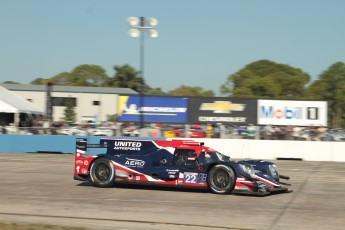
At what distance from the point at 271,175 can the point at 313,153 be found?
14153 mm

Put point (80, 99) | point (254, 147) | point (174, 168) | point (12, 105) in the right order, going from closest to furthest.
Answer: point (174, 168) < point (254, 147) < point (12, 105) < point (80, 99)

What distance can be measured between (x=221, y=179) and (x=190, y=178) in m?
0.70

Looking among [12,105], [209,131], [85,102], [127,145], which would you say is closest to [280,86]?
[85,102]

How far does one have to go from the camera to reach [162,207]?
9.46 meters

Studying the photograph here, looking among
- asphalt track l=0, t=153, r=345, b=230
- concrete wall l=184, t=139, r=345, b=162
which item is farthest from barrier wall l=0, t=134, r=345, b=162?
asphalt track l=0, t=153, r=345, b=230

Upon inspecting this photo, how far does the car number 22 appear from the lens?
11320 millimetres

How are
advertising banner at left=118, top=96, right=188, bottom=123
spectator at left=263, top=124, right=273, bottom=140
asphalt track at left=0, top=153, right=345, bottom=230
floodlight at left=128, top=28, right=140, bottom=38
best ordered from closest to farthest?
asphalt track at left=0, top=153, right=345, bottom=230, spectator at left=263, top=124, right=273, bottom=140, floodlight at left=128, top=28, right=140, bottom=38, advertising banner at left=118, top=96, right=188, bottom=123

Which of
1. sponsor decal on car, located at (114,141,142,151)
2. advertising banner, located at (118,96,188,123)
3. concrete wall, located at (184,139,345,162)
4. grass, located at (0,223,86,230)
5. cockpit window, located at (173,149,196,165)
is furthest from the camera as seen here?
advertising banner, located at (118,96,188,123)

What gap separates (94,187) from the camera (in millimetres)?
12219

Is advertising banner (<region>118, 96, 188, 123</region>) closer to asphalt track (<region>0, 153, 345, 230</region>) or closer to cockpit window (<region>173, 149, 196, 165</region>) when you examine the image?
asphalt track (<region>0, 153, 345, 230</region>)

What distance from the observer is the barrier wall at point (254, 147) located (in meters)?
25.0

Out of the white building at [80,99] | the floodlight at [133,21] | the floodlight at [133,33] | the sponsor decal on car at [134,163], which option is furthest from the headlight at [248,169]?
the white building at [80,99]

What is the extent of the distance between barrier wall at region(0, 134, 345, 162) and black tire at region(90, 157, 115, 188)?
1299cm

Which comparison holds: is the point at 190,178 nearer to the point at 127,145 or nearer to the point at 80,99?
the point at 127,145
